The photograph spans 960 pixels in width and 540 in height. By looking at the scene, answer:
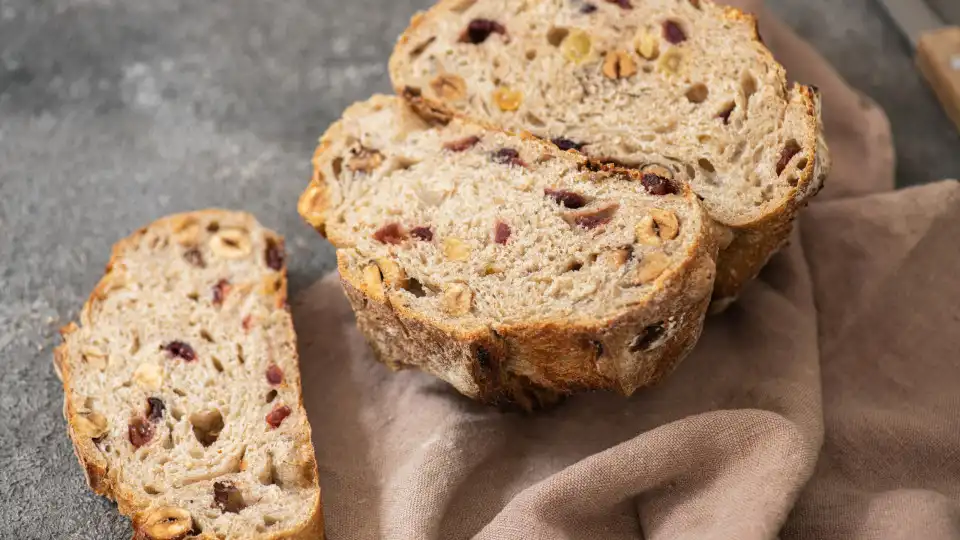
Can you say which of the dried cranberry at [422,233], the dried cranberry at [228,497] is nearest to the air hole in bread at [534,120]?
the dried cranberry at [422,233]

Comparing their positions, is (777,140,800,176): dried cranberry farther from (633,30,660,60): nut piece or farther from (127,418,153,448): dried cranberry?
(127,418,153,448): dried cranberry

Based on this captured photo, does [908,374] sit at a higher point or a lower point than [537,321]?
lower

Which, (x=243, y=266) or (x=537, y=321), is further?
(x=243, y=266)

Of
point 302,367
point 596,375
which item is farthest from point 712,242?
point 302,367

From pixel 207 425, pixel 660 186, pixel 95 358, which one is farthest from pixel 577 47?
pixel 95 358

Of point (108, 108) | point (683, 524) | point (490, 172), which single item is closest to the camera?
point (683, 524)

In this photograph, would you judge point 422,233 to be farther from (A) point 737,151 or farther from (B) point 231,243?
(A) point 737,151

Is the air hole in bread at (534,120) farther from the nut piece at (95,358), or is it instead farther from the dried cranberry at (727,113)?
the nut piece at (95,358)

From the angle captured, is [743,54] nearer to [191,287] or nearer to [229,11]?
[191,287]
